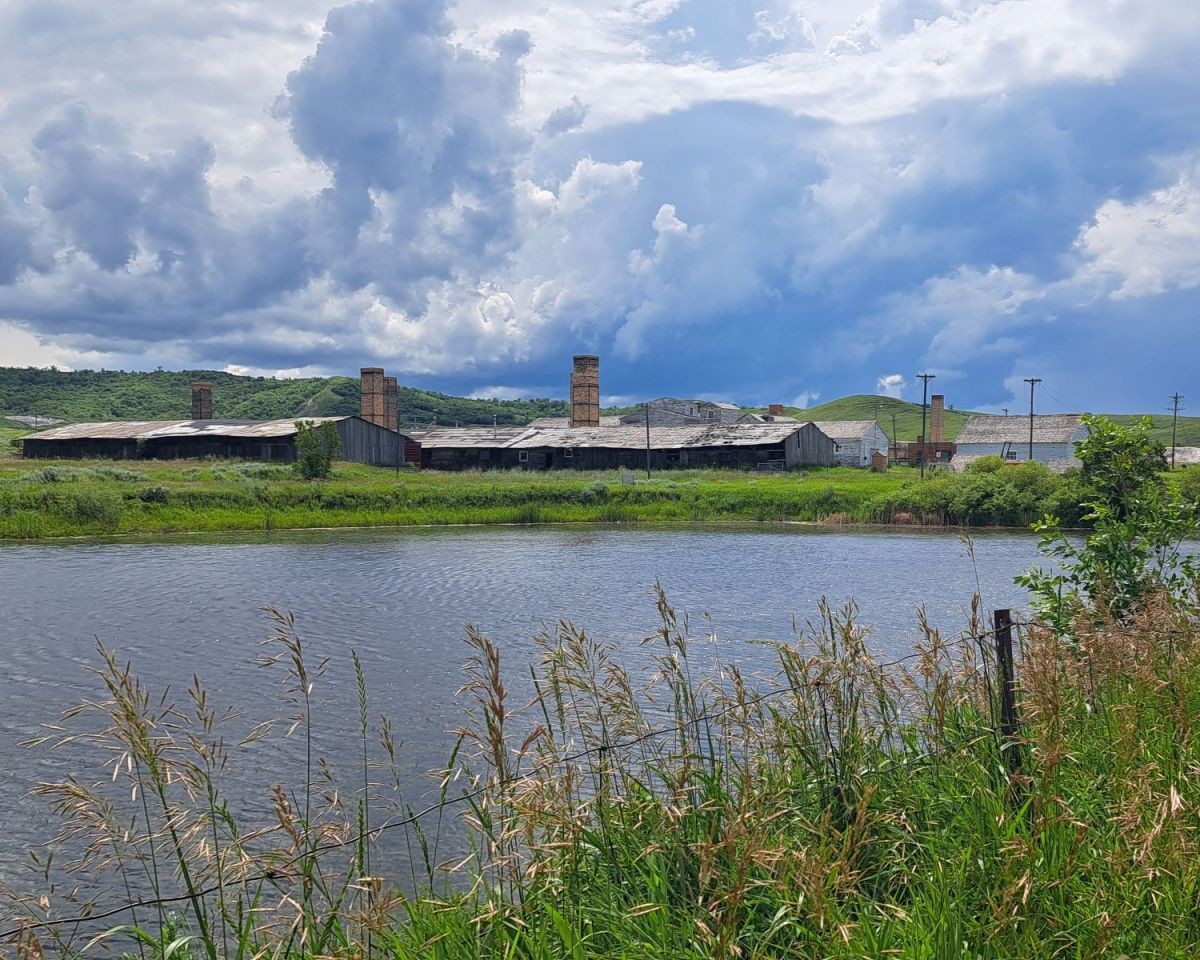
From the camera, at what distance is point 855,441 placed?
95.5 metres

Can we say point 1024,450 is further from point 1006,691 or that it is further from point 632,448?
point 1006,691

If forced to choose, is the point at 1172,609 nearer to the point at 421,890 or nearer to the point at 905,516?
the point at 421,890

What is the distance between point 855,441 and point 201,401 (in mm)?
56317

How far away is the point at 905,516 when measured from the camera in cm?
5303

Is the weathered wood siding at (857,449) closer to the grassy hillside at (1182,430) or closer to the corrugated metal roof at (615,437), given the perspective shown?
the corrugated metal roof at (615,437)

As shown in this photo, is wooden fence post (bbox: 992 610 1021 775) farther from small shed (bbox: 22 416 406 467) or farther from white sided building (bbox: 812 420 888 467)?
white sided building (bbox: 812 420 888 467)

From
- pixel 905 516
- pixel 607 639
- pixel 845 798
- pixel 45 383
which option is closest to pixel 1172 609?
pixel 845 798

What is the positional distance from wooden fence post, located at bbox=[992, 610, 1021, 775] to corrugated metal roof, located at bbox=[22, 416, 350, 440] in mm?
67515

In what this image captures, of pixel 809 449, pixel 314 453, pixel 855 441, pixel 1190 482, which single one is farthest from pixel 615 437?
pixel 1190 482

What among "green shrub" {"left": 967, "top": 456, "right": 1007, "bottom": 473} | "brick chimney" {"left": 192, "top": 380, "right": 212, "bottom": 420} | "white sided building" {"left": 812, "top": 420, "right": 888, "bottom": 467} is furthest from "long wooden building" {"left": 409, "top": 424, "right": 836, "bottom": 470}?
"brick chimney" {"left": 192, "top": 380, "right": 212, "bottom": 420}

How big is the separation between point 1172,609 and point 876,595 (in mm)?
17879

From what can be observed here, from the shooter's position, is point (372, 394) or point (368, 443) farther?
point (372, 394)

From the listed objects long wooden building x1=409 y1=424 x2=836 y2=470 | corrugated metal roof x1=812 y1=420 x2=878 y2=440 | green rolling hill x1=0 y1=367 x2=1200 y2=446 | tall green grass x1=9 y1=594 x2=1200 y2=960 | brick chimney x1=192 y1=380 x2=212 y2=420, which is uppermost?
green rolling hill x1=0 y1=367 x2=1200 y2=446

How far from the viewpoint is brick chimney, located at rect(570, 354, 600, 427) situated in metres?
86.5
